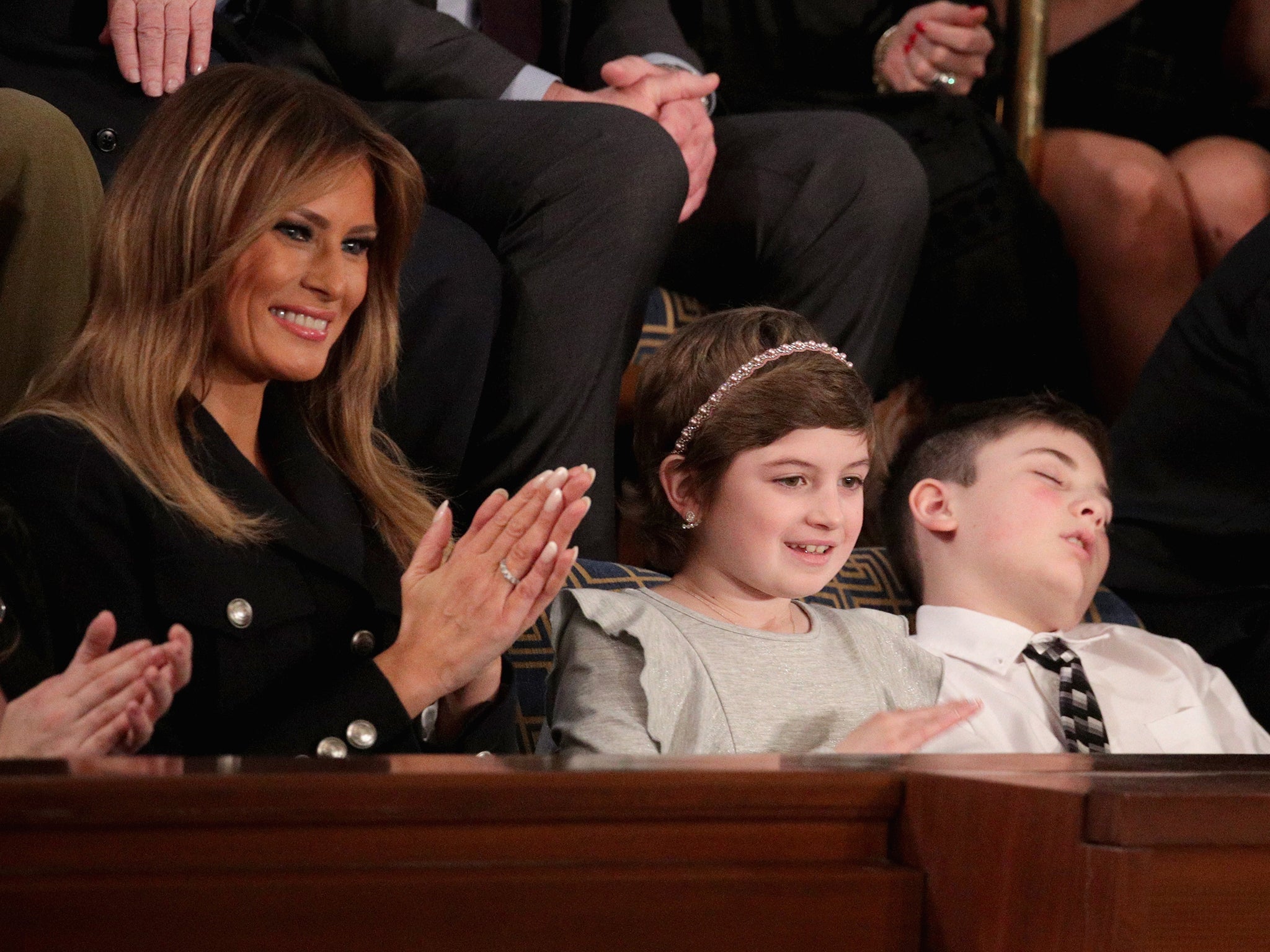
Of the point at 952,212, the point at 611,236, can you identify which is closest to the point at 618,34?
the point at 611,236

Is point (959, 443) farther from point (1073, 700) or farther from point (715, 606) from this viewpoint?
point (715, 606)

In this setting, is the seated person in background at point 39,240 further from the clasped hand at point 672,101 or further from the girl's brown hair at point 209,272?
the clasped hand at point 672,101

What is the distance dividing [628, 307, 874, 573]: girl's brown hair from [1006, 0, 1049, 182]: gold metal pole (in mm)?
1128

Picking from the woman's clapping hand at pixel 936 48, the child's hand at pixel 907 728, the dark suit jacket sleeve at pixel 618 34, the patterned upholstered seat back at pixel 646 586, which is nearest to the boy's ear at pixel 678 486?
the patterned upholstered seat back at pixel 646 586

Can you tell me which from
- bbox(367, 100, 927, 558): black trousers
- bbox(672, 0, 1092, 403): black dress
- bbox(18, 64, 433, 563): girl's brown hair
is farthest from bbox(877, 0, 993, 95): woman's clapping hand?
bbox(18, 64, 433, 563): girl's brown hair

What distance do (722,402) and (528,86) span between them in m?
0.63

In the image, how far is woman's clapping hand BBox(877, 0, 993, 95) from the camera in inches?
89.7

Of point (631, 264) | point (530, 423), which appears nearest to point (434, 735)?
point (530, 423)

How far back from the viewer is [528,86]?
1847 millimetres

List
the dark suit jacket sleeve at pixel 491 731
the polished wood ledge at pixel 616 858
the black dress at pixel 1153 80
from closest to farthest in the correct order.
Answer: the polished wood ledge at pixel 616 858 → the dark suit jacket sleeve at pixel 491 731 → the black dress at pixel 1153 80

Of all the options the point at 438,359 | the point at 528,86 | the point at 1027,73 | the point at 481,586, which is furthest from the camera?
the point at 1027,73

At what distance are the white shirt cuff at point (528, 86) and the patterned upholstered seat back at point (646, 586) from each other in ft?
2.04

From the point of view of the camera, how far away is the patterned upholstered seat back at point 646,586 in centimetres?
143

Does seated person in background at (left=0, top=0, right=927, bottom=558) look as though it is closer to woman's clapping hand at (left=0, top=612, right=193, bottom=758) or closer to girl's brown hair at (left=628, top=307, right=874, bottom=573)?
girl's brown hair at (left=628, top=307, right=874, bottom=573)
